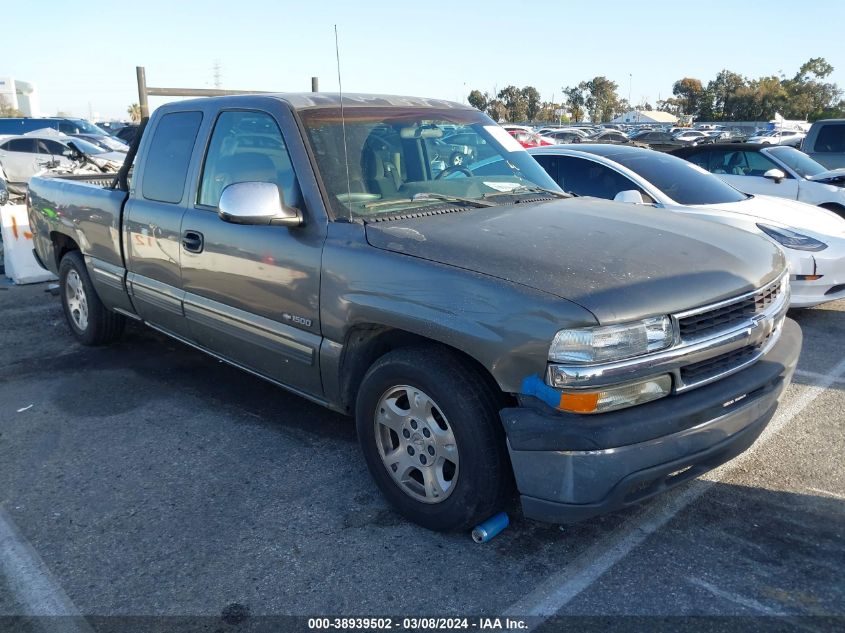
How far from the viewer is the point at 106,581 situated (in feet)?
9.31

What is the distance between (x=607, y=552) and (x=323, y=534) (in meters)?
1.24

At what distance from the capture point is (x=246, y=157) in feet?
12.8

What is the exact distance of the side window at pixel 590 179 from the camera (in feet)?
22.5

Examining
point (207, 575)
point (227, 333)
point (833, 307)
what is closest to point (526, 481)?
point (207, 575)

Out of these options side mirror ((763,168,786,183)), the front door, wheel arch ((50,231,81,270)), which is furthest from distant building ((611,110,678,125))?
the front door

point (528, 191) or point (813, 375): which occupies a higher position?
point (528, 191)

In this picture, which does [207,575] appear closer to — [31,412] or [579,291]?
[579,291]

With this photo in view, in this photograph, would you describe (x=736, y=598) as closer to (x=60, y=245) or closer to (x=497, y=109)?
(x=60, y=245)

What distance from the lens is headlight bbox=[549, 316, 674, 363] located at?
2502mm

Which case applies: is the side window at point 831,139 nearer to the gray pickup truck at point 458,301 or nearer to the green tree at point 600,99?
the gray pickup truck at point 458,301

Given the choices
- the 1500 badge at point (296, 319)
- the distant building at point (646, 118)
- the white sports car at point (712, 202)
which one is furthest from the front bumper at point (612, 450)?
the distant building at point (646, 118)

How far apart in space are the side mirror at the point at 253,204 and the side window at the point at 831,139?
1248cm

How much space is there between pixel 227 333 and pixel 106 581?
1.55 m

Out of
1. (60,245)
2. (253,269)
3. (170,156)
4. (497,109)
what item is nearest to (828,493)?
(253,269)
